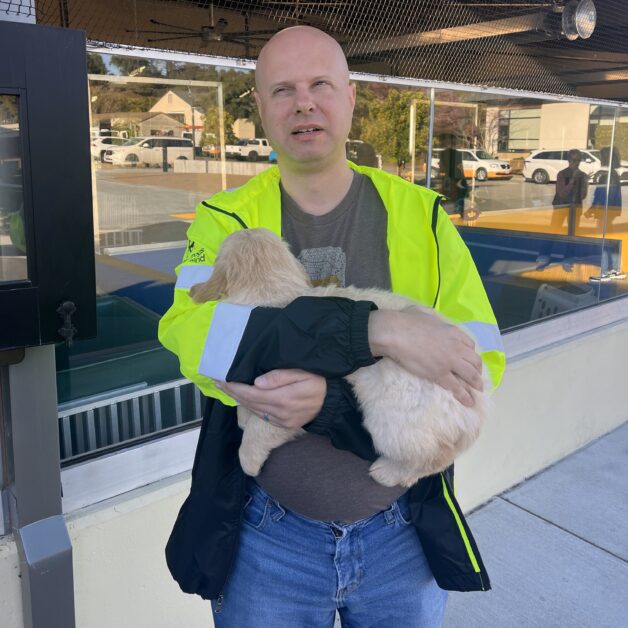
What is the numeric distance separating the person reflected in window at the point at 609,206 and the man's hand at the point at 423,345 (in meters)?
5.26

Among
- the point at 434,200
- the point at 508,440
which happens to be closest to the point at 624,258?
the point at 508,440

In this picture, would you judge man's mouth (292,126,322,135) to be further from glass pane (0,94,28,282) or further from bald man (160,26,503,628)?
glass pane (0,94,28,282)

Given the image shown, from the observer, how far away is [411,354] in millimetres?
1539

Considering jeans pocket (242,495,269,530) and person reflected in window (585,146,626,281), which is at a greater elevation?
person reflected in window (585,146,626,281)

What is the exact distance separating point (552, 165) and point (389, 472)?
5250 mm

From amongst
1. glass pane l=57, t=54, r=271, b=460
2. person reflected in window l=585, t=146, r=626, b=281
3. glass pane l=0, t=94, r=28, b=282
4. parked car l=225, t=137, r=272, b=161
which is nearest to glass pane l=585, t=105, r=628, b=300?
person reflected in window l=585, t=146, r=626, b=281

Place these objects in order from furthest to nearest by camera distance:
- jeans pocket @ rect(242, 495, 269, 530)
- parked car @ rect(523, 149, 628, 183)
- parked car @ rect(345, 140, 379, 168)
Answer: parked car @ rect(523, 149, 628, 183), parked car @ rect(345, 140, 379, 168), jeans pocket @ rect(242, 495, 269, 530)

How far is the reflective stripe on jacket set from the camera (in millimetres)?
1769

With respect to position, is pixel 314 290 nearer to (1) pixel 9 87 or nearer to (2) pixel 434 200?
(2) pixel 434 200

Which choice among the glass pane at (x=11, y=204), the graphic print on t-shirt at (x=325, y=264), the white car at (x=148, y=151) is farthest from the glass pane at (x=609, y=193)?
the glass pane at (x=11, y=204)

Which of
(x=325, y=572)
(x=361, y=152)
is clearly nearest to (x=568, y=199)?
(x=361, y=152)

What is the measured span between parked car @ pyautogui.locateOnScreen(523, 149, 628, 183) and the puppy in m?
4.89

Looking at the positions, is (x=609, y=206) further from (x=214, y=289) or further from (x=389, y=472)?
(x=214, y=289)

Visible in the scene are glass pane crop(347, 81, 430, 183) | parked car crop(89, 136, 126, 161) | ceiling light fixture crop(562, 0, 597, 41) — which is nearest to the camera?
parked car crop(89, 136, 126, 161)
